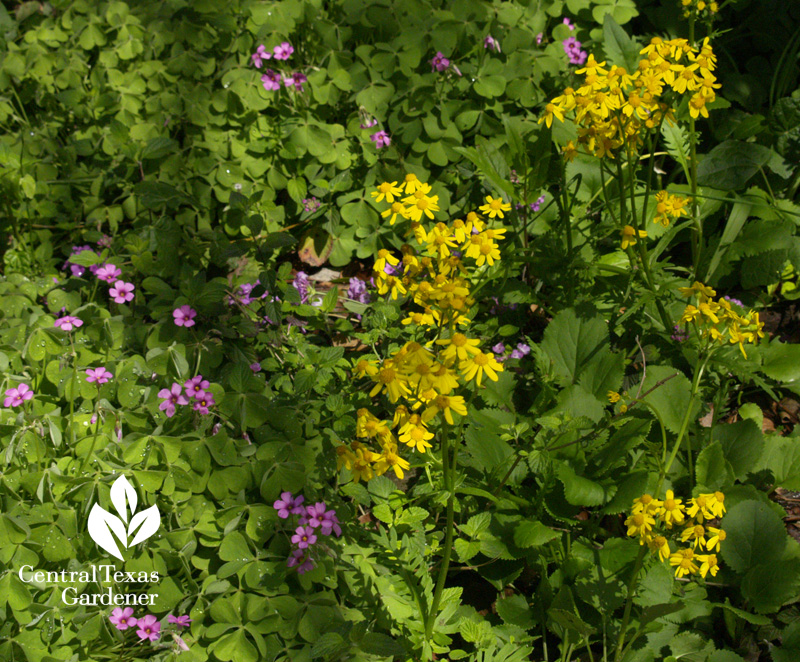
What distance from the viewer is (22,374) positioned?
90.0 inches

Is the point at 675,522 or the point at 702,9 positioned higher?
the point at 702,9

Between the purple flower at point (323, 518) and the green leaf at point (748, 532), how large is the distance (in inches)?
44.3

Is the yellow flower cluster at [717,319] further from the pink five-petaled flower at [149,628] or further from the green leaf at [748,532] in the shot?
the pink five-petaled flower at [149,628]

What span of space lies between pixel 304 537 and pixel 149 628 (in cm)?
51

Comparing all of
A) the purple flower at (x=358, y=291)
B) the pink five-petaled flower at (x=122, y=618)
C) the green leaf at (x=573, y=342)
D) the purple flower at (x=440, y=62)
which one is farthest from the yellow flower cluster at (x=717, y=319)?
the pink five-petaled flower at (x=122, y=618)

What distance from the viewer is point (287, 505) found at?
187 cm

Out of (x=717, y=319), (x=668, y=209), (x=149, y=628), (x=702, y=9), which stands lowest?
(x=149, y=628)

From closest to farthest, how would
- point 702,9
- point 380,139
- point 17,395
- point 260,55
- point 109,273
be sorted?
point 702,9 → point 17,395 → point 109,273 → point 380,139 → point 260,55

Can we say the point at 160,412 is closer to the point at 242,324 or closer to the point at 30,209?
the point at 242,324

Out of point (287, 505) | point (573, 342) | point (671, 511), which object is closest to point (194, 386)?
point (287, 505)

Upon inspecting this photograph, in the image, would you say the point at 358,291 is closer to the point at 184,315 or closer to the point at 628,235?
the point at 184,315

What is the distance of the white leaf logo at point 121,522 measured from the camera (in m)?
1.86

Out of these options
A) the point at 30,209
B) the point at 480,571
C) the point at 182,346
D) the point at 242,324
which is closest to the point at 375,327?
the point at 242,324

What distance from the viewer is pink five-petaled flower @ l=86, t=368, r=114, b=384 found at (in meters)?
2.16
